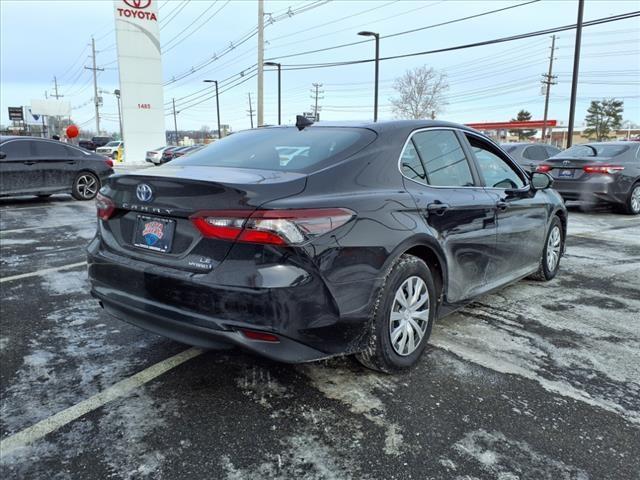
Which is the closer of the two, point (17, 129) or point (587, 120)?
point (17, 129)

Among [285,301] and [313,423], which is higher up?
[285,301]

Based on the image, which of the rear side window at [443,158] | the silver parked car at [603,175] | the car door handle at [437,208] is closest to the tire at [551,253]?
the rear side window at [443,158]

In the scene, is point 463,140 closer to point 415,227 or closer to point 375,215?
point 415,227

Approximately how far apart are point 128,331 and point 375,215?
2.11 metres

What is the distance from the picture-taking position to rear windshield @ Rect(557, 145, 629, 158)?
10469mm

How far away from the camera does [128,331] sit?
3.76m

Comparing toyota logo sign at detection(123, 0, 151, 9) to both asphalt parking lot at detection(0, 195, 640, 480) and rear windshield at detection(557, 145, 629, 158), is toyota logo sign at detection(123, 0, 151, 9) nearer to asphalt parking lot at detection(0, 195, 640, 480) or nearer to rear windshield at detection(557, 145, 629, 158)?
rear windshield at detection(557, 145, 629, 158)

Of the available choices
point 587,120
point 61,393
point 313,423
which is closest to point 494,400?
point 313,423

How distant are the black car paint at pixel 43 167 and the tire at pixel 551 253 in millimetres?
10085

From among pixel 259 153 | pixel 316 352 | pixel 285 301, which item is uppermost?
pixel 259 153

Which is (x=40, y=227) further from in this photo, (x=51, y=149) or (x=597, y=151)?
(x=597, y=151)

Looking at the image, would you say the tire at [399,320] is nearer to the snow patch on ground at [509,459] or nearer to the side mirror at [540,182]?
the snow patch on ground at [509,459]

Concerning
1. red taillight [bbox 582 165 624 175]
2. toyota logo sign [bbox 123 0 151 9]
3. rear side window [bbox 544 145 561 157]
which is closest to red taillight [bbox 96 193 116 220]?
red taillight [bbox 582 165 624 175]

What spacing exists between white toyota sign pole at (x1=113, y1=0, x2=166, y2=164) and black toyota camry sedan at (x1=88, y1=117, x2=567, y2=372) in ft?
110
